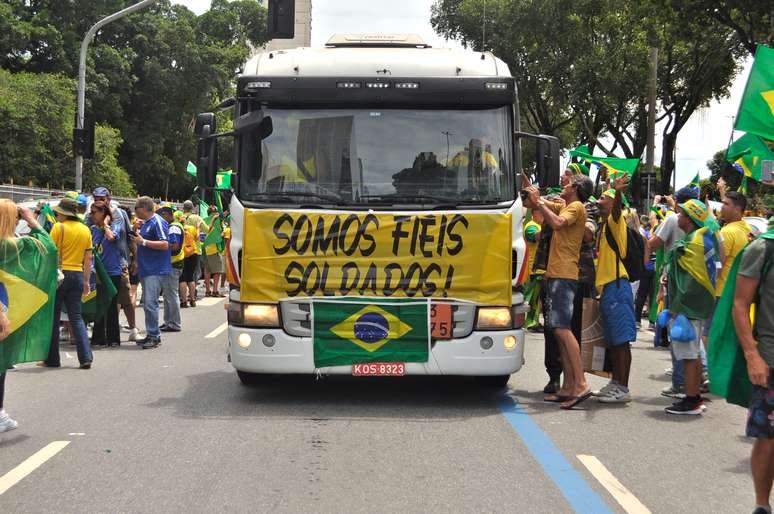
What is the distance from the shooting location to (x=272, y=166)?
8.70 metres

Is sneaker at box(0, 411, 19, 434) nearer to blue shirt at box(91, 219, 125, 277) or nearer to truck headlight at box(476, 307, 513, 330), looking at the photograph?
truck headlight at box(476, 307, 513, 330)

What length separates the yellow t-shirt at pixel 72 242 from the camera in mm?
10703

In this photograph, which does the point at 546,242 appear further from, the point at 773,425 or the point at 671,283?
the point at 773,425

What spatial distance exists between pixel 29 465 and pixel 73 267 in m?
4.56

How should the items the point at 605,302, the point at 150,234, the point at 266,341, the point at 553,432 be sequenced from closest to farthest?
the point at 553,432
the point at 266,341
the point at 605,302
the point at 150,234

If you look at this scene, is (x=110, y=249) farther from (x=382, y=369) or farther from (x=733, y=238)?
(x=733, y=238)

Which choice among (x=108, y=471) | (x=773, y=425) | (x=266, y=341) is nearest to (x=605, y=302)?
(x=266, y=341)

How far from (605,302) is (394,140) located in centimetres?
227

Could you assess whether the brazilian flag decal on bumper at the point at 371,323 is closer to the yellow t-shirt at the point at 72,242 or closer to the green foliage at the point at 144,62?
the yellow t-shirt at the point at 72,242

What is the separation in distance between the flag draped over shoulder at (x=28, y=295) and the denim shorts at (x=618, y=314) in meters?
4.49

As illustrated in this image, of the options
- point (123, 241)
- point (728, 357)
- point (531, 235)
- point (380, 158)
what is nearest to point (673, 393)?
point (380, 158)

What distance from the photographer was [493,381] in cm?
955

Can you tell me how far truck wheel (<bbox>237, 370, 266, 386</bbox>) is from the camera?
9234mm

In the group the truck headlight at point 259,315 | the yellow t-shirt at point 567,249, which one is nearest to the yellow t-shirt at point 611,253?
the yellow t-shirt at point 567,249
